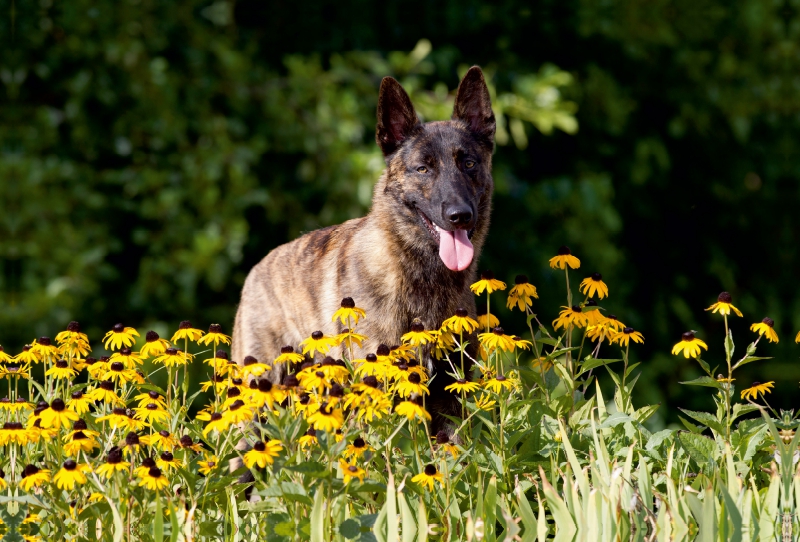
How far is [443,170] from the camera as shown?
4648 mm

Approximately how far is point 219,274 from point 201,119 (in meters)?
1.13

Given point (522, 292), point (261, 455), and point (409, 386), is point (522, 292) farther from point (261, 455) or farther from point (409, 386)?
point (261, 455)

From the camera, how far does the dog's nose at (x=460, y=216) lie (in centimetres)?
436

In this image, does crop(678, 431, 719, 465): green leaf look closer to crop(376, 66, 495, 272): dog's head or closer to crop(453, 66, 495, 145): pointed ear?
crop(376, 66, 495, 272): dog's head

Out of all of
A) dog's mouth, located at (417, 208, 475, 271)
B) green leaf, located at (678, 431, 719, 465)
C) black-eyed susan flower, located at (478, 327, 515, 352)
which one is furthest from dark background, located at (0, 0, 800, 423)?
black-eyed susan flower, located at (478, 327, 515, 352)

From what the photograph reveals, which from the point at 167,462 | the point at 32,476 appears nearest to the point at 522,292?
the point at 167,462

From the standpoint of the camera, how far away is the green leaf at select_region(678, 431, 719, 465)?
361 centimetres

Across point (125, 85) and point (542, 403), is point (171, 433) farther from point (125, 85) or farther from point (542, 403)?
point (125, 85)

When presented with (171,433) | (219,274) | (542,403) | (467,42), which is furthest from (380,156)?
(171,433)

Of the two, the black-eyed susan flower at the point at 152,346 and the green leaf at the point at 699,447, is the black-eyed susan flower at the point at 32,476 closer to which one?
the black-eyed susan flower at the point at 152,346

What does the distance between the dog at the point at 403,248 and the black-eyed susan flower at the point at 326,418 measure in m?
1.45

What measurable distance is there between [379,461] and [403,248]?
1500 millimetres

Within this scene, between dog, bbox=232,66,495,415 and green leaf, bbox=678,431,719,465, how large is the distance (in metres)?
1.13

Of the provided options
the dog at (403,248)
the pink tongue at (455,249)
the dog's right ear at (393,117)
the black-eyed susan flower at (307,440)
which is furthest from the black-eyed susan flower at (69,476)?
the dog's right ear at (393,117)
